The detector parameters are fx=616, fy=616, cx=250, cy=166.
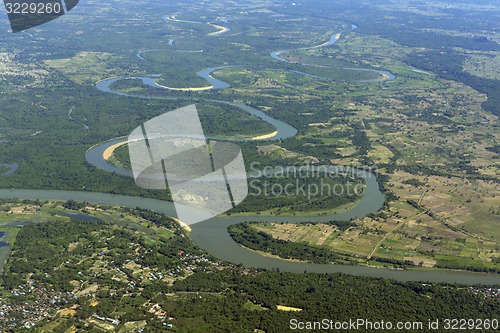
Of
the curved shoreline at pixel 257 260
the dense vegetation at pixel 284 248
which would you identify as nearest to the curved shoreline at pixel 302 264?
→ the curved shoreline at pixel 257 260

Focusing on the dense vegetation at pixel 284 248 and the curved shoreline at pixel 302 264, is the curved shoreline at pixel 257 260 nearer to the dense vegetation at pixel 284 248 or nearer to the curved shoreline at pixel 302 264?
the curved shoreline at pixel 302 264

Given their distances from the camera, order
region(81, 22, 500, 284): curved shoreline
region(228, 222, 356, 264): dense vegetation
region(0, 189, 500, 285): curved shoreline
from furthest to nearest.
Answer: region(228, 222, 356, 264): dense vegetation < region(81, 22, 500, 284): curved shoreline < region(0, 189, 500, 285): curved shoreline

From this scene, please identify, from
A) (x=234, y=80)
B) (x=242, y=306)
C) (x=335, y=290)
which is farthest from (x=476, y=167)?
(x=234, y=80)

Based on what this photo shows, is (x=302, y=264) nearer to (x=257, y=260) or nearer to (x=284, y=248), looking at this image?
(x=284, y=248)

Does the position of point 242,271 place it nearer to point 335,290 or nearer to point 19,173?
point 335,290

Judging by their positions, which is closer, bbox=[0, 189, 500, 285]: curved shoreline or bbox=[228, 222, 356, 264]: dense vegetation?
bbox=[0, 189, 500, 285]: curved shoreline

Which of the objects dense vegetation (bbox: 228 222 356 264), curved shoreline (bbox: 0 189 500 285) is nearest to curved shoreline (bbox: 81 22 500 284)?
curved shoreline (bbox: 0 189 500 285)

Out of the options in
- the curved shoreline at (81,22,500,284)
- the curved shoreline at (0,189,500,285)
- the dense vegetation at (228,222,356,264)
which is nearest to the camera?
the curved shoreline at (0,189,500,285)

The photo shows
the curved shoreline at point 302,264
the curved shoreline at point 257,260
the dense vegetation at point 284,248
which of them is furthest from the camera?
the dense vegetation at point 284,248

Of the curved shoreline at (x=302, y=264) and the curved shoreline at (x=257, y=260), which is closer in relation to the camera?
the curved shoreline at (x=257, y=260)

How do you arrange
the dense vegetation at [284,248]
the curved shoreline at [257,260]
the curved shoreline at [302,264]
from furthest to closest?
the dense vegetation at [284,248], the curved shoreline at [302,264], the curved shoreline at [257,260]

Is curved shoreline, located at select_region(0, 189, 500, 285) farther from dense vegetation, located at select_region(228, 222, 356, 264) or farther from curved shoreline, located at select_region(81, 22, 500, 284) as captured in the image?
dense vegetation, located at select_region(228, 222, 356, 264)
